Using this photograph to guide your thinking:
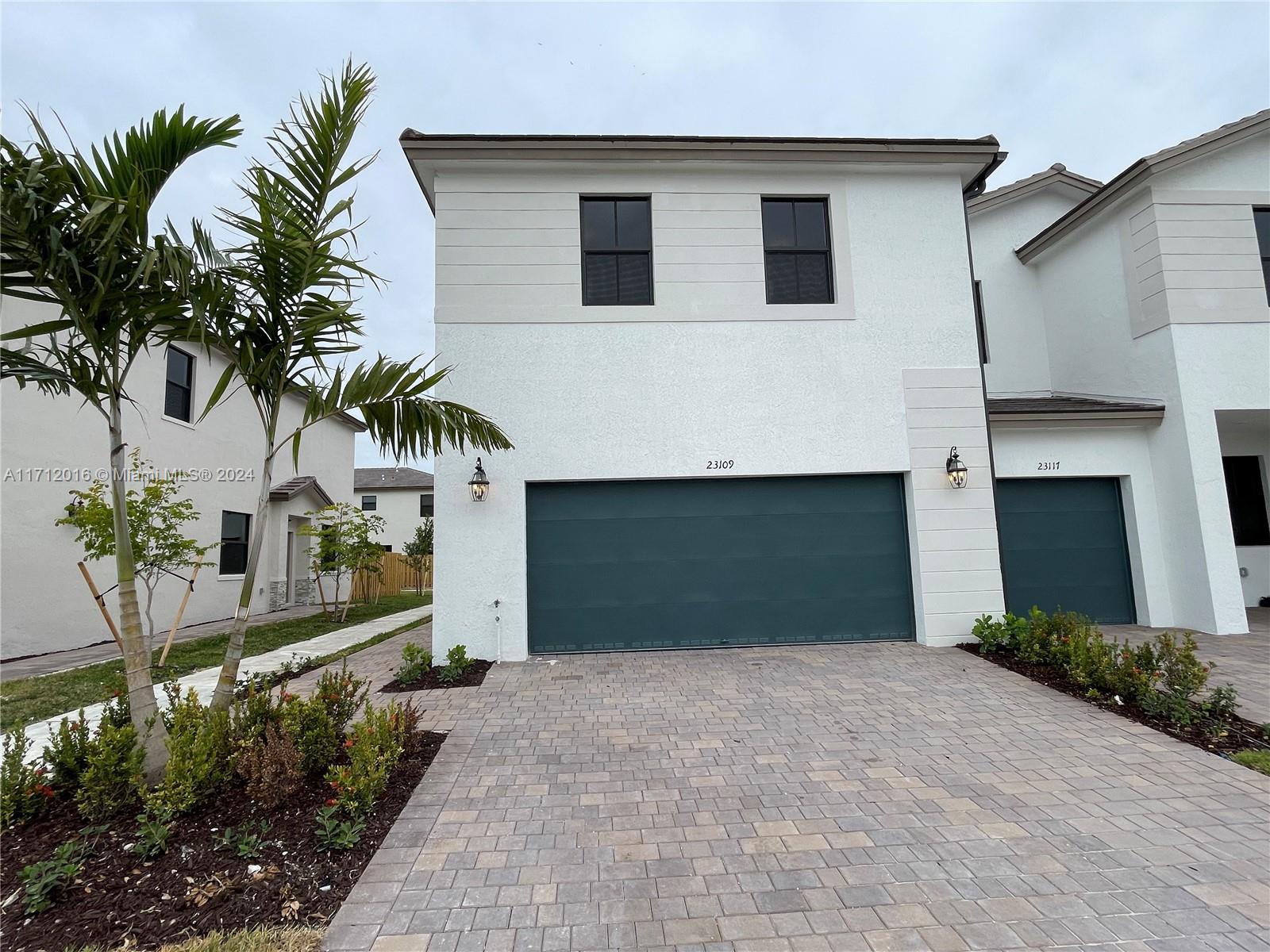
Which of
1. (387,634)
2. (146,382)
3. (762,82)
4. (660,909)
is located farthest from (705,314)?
(146,382)

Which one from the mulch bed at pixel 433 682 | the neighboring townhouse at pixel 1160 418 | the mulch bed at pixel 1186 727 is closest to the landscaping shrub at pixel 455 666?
the mulch bed at pixel 433 682

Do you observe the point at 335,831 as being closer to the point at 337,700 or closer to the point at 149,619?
the point at 337,700

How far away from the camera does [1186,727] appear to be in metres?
4.84

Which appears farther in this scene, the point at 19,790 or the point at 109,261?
the point at 109,261

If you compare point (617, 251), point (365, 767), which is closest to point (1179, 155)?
point (617, 251)

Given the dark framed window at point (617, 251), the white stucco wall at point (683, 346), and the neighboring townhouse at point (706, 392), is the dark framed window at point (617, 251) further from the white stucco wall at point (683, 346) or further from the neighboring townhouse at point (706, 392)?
the white stucco wall at point (683, 346)

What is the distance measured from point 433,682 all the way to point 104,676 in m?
4.78

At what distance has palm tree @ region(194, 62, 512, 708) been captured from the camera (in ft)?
12.6

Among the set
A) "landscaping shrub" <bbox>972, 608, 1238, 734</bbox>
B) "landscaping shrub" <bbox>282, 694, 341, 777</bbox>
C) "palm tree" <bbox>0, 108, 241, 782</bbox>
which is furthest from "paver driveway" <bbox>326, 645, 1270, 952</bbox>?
"palm tree" <bbox>0, 108, 241, 782</bbox>

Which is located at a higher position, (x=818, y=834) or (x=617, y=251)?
(x=617, y=251)

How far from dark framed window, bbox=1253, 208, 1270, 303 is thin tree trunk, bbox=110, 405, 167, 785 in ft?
46.7

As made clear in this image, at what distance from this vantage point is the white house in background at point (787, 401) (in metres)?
7.85

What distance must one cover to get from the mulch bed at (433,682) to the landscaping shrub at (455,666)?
4 cm

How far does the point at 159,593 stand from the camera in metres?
11.6
